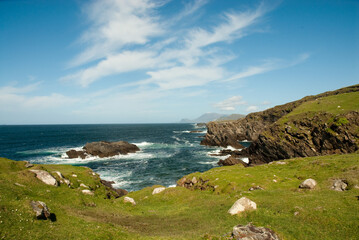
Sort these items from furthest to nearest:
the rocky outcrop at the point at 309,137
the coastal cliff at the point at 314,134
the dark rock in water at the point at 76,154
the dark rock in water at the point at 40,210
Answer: the dark rock in water at the point at 76,154 < the coastal cliff at the point at 314,134 < the rocky outcrop at the point at 309,137 < the dark rock in water at the point at 40,210

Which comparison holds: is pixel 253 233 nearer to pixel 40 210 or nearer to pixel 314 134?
pixel 40 210

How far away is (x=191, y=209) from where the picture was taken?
1097 inches

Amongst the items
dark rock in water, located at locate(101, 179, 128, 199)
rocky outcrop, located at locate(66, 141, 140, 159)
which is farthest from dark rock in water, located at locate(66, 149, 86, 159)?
dark rock in water, located at locate(101, 179, 128, 199)

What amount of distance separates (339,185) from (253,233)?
21.5m

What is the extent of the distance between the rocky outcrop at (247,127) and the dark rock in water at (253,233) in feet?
380

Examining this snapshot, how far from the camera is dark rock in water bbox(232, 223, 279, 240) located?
1454cm

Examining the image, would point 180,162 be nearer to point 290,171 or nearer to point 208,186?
point 208,186

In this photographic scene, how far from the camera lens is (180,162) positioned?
85125 mm

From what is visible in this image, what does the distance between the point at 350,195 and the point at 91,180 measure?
43.0 metres

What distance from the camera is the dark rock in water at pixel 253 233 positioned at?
→ 14539mm

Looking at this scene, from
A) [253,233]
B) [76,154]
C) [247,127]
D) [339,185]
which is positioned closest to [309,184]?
[339,185]

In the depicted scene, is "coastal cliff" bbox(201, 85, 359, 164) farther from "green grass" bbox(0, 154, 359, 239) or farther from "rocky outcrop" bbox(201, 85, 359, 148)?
"rocky outcrop" bbox(201, 85, 359, 148)

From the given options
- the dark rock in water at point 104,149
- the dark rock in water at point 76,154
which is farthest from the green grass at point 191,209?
the dark rock in water at point 76,154

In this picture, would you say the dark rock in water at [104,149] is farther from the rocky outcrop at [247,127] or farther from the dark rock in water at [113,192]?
the rocky outcrop at [247,127]
